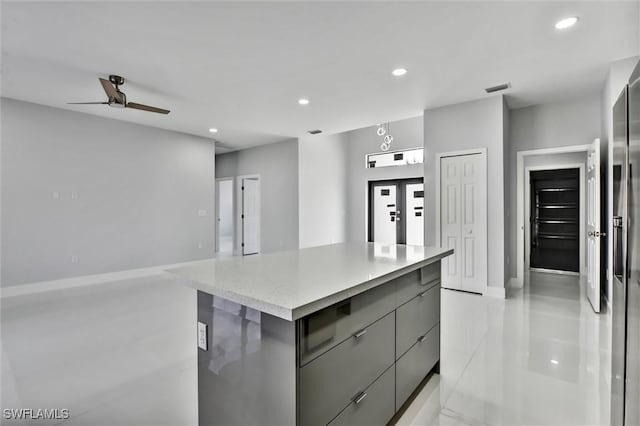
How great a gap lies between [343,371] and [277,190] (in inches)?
243

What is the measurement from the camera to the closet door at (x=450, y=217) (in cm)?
457

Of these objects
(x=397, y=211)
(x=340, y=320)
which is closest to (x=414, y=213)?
(x=397, y=211)

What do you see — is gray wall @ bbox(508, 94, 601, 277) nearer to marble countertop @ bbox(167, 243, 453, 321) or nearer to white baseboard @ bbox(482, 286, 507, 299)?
white baseboard @ bbox(482, 286, 507, 299)

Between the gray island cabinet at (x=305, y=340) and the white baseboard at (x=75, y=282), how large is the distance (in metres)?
2.98

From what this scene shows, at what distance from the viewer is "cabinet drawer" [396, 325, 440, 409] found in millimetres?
1750

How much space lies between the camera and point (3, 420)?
69.4 inches

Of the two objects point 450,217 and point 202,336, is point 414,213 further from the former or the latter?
point 202,336

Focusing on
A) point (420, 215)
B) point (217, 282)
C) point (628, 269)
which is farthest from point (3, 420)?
point (420, 215)

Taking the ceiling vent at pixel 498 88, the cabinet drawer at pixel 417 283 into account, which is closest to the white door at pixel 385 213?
the ceiling vent at pixel 498 88

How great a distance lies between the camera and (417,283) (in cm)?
197

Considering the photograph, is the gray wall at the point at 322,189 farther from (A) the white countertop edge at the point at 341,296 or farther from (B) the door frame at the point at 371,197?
(A) the white countertop edge at the point at 341,296

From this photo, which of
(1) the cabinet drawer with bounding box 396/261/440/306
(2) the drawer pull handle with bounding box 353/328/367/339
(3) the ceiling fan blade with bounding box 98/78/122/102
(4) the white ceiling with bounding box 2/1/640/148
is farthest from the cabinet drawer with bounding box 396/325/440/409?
(3) the ceiling fan blade with bounding box 98/78/122/102

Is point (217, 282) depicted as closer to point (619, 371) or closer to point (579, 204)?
point (619, 371)

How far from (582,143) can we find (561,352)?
325 cm
